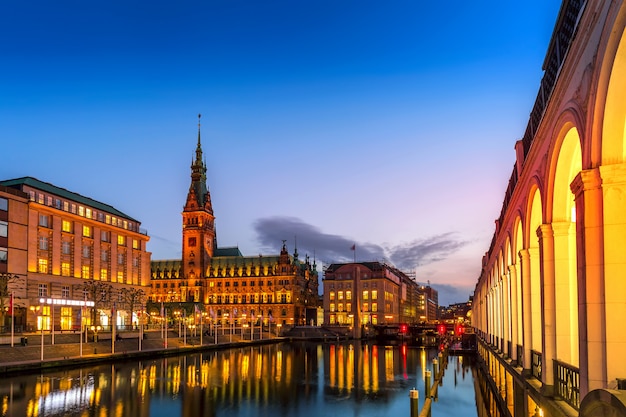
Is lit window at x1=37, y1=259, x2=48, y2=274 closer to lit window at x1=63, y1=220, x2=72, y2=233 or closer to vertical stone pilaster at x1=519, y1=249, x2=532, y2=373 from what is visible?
lit window at x1=63, y1=220, x2=72, y2=233

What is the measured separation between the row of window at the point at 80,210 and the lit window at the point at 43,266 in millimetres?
9859

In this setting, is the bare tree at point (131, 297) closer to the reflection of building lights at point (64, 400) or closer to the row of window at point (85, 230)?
the row of window at point (85, 230)

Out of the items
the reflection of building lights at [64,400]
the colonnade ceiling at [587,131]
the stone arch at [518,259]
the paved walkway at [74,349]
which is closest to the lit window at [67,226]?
the paved walkway at [74,349]

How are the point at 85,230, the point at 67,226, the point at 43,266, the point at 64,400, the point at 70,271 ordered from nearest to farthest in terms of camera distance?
the point at 64,400 → the point at 43,266 → the point at 70,271 → the point at 67,226 → the point at 85,230

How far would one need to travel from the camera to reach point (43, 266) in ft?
314

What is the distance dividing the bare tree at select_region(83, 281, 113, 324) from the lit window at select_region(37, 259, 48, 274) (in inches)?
333

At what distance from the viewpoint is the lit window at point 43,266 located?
94631 mm

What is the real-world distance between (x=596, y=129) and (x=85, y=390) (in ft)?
142

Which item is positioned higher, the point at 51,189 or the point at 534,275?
the point at 51,189

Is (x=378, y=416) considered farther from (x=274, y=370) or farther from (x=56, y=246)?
(x=56, y=246)

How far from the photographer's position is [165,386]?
4919 cm

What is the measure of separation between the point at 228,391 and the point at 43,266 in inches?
2424

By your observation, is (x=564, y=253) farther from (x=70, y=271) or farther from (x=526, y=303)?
(x=70, y=271)

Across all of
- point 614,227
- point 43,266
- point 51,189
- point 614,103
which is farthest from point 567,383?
point 51,189
